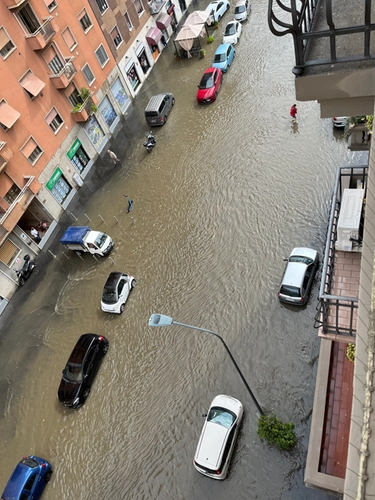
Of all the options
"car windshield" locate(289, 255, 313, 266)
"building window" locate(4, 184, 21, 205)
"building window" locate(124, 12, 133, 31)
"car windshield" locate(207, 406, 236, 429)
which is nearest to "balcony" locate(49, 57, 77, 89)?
"building window" locate(4, 184, 21, 205)

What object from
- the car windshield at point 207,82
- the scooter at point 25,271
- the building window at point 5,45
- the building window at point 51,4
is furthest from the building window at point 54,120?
the car windshield at point 207,82

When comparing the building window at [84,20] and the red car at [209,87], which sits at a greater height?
the red car at [209,87]

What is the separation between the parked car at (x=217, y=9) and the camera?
37.0m

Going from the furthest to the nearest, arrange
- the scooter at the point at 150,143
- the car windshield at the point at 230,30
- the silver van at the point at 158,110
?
the car windshield at the point at 230,30, the silver van at the point at 158,110, the scooter at the point at 150,143

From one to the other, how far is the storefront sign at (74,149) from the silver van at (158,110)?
19.6ft

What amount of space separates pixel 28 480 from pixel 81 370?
457cm

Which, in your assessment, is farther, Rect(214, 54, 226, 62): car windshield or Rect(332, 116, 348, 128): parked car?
Rect(214, 54, 226, 62): car windshield

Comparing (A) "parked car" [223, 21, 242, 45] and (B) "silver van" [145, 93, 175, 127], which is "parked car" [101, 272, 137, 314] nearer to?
(B) "silver van" [145, 93, 175, 127]

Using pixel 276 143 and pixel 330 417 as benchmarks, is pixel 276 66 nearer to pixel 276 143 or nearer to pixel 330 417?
pixel 276 143

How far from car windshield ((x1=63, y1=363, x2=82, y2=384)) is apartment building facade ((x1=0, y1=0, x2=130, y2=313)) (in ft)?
24.7

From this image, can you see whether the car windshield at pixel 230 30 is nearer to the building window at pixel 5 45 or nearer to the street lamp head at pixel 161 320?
the building window at pixel 5 45

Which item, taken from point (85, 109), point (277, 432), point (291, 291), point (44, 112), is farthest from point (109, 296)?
point (85, 109)

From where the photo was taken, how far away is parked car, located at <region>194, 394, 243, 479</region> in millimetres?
13031

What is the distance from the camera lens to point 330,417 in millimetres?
11758
